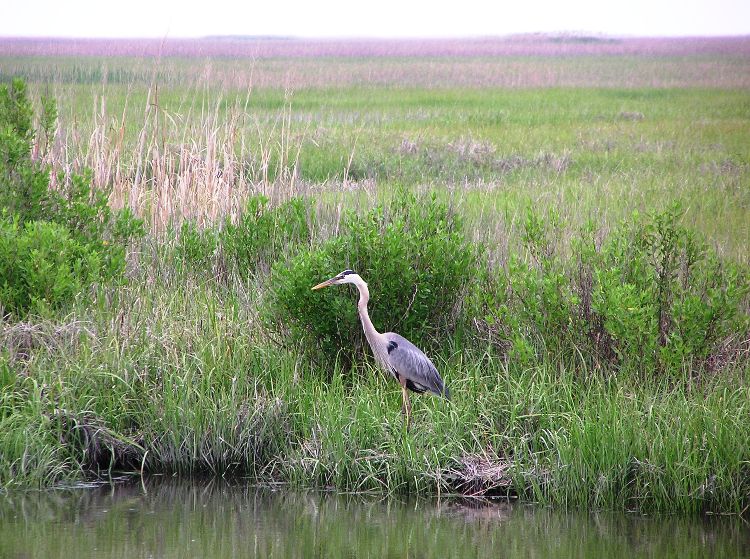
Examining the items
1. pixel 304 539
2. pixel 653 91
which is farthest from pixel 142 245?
pixel 653 91

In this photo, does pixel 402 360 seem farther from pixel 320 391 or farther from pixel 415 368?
pixel 320 391

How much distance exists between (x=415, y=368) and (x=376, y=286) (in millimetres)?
1092

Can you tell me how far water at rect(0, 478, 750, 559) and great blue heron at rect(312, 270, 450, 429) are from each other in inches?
28.1

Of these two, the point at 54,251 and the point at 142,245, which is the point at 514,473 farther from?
the point at 142,245

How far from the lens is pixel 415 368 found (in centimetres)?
584

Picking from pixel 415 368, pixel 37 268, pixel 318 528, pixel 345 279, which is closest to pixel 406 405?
pixel 415 368

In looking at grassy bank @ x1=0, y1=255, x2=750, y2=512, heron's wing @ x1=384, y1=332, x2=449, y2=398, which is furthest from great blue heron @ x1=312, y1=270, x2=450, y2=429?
grassy bank @ x1=0, y1=255, x2=750, y2=512

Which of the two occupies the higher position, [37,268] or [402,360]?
[37,268]

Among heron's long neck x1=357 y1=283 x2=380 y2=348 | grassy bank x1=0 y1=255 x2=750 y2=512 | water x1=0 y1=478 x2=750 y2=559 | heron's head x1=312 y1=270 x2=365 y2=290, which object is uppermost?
heron's head x1=312 y1=270 x2=365 y2=290

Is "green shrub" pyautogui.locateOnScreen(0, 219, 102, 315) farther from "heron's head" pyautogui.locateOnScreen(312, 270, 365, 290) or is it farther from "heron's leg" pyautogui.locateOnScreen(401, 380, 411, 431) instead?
"heron's leg" pyautogui.locateOnScreen(401, 380, 411, 431)

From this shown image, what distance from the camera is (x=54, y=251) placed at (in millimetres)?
6754

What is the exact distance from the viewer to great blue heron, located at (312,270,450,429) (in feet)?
19.2

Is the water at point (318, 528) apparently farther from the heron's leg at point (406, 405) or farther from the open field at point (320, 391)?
the heron's leg at point (406, 405)

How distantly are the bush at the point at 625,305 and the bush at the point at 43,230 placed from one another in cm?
294
